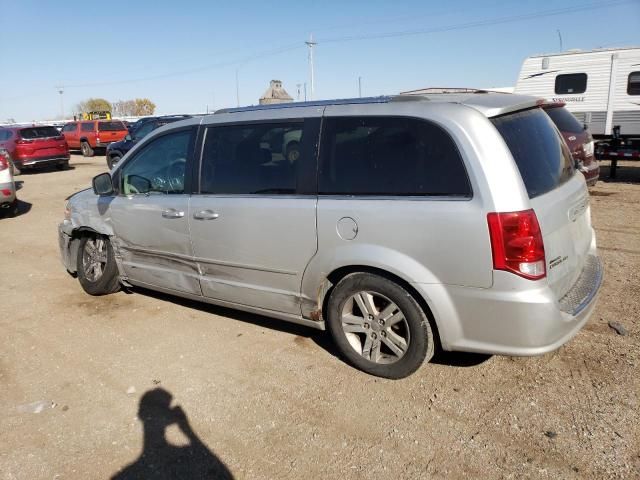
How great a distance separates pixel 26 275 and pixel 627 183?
37.2 ft

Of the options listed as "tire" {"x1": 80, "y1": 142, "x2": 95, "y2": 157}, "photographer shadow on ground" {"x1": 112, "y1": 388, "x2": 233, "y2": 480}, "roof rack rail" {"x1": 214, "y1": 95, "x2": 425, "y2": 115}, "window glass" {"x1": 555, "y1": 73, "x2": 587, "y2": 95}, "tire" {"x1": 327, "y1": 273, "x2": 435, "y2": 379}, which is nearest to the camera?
"photographer shadow on ground" {"x1": 112, "y1": 388, "x2": 233, "y2": 480}

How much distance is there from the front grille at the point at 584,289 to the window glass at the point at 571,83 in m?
12.1

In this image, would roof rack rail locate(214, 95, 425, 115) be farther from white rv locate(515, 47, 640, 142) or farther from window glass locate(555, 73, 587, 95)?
window glass locate(555, 73, 587, 95)

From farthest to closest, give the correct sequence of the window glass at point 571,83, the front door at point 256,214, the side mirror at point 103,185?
1. the window glass at point 571,83
2. the side mirror at point 103,185
3. the front door at point 256,214

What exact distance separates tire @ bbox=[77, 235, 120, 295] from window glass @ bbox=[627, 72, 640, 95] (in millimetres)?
13420

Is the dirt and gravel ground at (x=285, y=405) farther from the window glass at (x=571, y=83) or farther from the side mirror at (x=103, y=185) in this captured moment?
the window glass at (x=571, y=83)

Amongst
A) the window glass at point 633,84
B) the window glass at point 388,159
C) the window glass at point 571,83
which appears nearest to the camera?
the window glass at point 388,159

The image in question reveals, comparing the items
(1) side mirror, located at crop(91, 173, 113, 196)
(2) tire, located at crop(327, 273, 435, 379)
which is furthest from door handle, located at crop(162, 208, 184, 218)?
(2) tire, located at crop(327, 273, 435, 379)

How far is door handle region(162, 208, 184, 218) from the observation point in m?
4.14

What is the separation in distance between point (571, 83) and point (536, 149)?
12.7m

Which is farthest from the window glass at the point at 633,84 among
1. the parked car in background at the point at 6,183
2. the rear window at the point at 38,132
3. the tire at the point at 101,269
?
the rear window at the point at 38,132

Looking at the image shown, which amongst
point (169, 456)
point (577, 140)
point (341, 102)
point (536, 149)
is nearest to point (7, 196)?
point (341, 102)

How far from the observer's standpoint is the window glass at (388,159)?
298 cm

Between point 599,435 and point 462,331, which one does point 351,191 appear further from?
point 599,435
